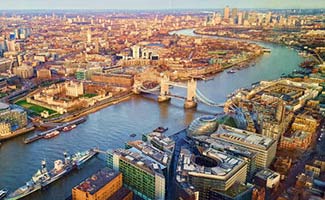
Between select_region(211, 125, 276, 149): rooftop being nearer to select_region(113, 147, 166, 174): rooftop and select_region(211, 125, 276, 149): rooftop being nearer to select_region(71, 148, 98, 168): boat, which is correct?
select_region(113, 147, 166, 174): rooftop

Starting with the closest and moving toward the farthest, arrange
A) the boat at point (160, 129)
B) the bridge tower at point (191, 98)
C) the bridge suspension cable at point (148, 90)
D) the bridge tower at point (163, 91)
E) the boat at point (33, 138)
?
the boat at point (33, 138) → the boat at point (160, 129) → the bridge tower at point (191, 98) → the bridge tower at point (163, 91) → the bridge suspension cable at point (148, 90)

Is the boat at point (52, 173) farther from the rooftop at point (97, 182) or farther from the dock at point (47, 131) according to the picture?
the dock at point (47, 131)

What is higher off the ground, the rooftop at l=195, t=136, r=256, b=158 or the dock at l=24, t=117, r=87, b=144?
the rooftop at l=195, t=136, r=256, b=158

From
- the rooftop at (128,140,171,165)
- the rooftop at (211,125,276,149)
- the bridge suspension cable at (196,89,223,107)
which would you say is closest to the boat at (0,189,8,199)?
the rooftop at (128,140,171,165)

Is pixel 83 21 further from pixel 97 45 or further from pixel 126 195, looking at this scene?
pixel 126 195

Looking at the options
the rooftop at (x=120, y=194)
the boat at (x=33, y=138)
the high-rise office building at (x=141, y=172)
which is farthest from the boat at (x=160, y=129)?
the rooftop at (x=120, y=194)

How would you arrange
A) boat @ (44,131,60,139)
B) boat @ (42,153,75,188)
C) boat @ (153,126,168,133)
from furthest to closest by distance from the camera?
boat @ (153,126,168,133), boat @ (44,131,60,139), boat @ (42,153,75,188)
